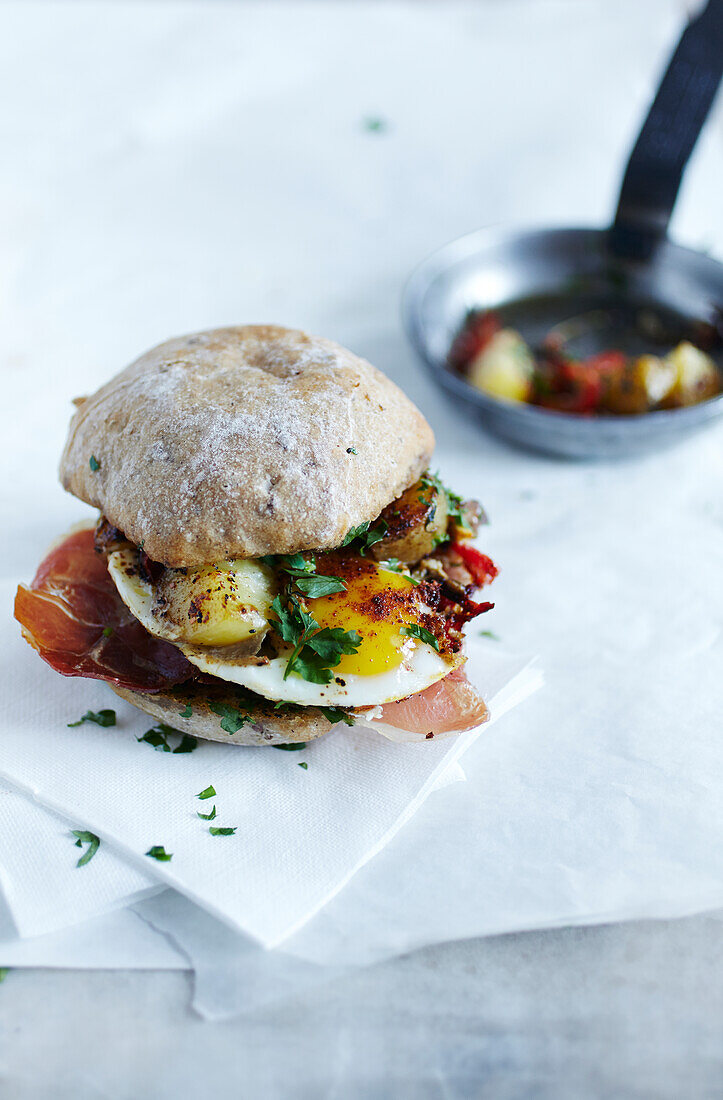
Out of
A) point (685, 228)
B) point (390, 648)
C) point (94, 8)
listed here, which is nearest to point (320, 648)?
point (390, 648)

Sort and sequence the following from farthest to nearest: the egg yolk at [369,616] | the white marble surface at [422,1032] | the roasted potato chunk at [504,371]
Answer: the roasted potato chunk at [504,371] → the egg yolk at [369,616] → the white marble surface at [422,1032]

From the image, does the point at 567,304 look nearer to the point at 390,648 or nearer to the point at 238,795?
the point at 390,648

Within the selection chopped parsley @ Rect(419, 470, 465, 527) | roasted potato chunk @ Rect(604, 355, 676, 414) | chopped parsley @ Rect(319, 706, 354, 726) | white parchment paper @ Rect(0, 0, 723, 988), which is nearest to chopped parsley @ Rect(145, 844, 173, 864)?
white parchment paper @ Rect(0, 0, 723, 988)

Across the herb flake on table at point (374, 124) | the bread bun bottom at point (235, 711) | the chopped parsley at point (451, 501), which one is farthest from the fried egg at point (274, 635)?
the herb flake on table at point (374, 124)

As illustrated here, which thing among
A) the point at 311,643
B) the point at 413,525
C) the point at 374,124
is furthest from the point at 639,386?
the point at 374,124

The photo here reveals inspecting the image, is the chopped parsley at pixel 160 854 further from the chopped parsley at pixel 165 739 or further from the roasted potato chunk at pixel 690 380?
the roasted potato chunk at pixel 690 380
